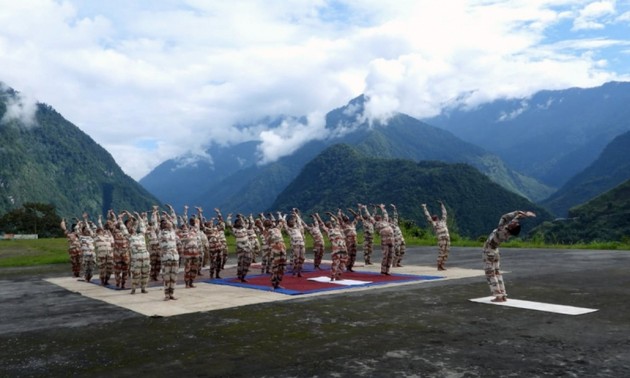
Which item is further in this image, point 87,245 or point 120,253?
point 87,245

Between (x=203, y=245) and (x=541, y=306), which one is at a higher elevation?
(x=203, y=245)

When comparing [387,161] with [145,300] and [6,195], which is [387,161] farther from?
[145,300]

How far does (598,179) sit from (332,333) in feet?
593

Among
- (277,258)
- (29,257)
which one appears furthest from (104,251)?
(29,257)

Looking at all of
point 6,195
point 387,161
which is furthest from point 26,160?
point 387,161

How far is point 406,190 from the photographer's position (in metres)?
115

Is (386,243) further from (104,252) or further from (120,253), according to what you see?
(104,252)

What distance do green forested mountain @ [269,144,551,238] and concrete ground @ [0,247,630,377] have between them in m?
78.7

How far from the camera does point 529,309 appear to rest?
11758 millimetres

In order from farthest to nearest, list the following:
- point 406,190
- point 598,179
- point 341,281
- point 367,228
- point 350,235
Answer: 1. point 598,179
2. point 406,190
3. point 367,228
4. point 350,235
5. point 341,281

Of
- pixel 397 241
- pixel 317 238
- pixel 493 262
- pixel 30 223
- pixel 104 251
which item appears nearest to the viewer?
pixel 493 262

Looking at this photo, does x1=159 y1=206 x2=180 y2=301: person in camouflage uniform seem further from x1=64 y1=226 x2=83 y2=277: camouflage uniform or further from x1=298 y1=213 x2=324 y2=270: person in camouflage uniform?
x1=64 y1=226 x2=83 y2=277: camouflage uniform

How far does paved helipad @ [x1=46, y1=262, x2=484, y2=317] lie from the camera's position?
44.1 ft

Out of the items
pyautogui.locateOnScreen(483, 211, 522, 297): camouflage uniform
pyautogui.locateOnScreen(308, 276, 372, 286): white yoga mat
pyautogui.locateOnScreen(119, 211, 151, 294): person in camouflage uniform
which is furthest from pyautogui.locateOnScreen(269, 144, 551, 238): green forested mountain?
pyautogui.locateOnScreen(483, 211, 522, 297): camouflage uniform
